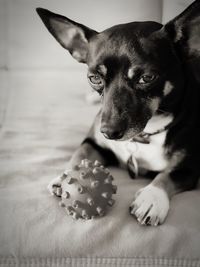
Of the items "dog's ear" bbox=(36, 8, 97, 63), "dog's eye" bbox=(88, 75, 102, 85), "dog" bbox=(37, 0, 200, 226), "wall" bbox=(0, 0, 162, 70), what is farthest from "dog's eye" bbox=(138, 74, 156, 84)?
"wall" bbox=(0, 0, 162, 70)

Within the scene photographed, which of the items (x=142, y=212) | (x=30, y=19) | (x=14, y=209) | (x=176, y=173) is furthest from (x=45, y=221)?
(x=30, y=19)

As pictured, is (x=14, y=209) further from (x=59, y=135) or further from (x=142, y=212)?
(x=59, y=135)

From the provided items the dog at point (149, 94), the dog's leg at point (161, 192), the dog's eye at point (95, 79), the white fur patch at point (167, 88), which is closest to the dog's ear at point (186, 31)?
the dog at point (149, 94)

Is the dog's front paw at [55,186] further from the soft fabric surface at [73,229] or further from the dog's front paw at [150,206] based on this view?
the dog's front paw at [150,206]

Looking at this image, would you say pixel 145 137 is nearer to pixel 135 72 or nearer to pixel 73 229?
pixel 135 72

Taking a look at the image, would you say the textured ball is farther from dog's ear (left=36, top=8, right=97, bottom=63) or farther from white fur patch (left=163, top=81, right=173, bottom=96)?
dog's ear (left=36, top=8, right=97, bottom=63)

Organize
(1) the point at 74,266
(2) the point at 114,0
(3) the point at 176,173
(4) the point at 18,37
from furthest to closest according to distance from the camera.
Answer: (4) the point at 18,37 → (2) the point at 114,0 → (3) the point at 176,173 → (1) the point at 74,266

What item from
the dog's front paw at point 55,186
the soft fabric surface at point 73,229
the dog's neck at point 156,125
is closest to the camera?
the soft fabric surface at point 73,229

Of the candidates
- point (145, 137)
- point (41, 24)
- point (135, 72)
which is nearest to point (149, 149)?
point (145, 137)
